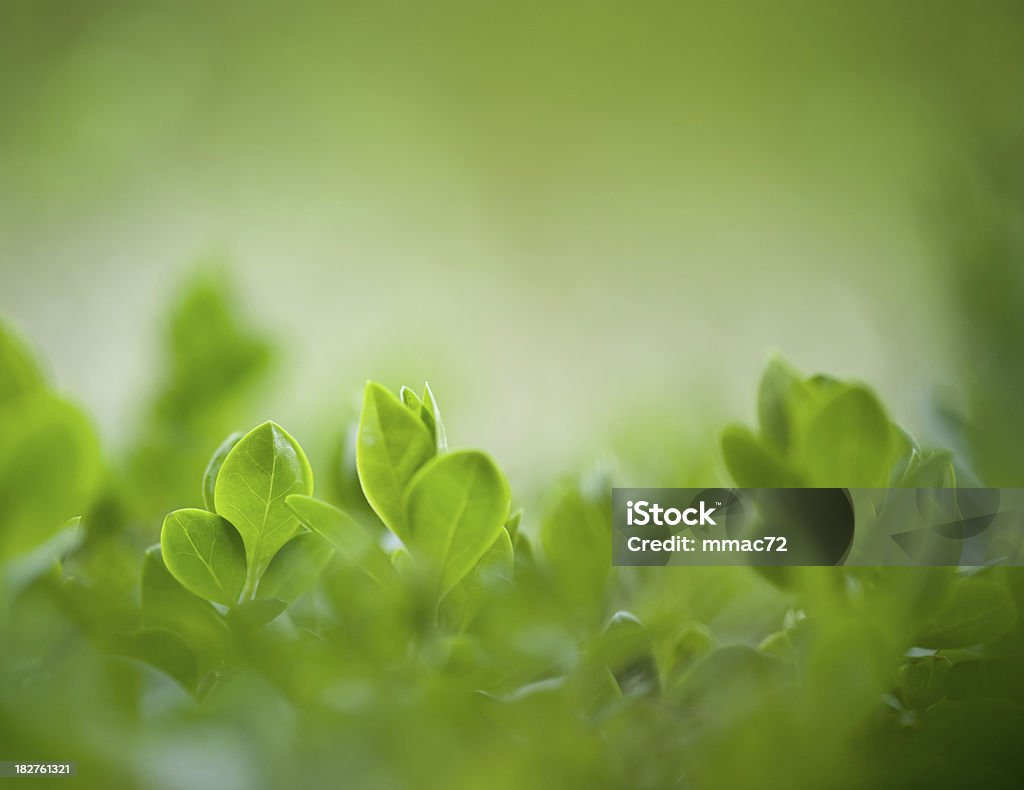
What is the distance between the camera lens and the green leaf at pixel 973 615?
0.13 meters

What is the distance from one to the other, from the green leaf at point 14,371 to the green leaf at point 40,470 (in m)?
0.03

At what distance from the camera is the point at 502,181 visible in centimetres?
111

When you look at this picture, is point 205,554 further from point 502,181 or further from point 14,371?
point 502,181

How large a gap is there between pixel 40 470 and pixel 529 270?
103 centimetres

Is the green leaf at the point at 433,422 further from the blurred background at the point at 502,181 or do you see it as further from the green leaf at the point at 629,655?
the blurred background at the point at 502,181

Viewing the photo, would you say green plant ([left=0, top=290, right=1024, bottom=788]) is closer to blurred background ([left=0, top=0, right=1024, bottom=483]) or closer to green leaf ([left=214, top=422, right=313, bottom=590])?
green leaf ([left=214, top=422, right=313, bottom=590])

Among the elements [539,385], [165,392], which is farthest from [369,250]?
[165,392]

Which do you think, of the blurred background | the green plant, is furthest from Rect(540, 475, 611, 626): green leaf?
the blurred background

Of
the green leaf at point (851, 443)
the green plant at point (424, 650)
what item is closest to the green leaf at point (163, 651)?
the green plant at point (424, 650)

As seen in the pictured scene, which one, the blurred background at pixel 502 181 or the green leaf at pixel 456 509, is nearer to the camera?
the green leaf at pixel 456 509

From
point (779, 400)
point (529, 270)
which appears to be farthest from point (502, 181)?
point (779, 400)

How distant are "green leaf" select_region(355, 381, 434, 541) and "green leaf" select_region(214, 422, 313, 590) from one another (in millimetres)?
11

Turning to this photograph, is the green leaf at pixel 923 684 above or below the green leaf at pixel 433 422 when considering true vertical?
below

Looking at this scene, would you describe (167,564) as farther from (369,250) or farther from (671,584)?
(369,250)
